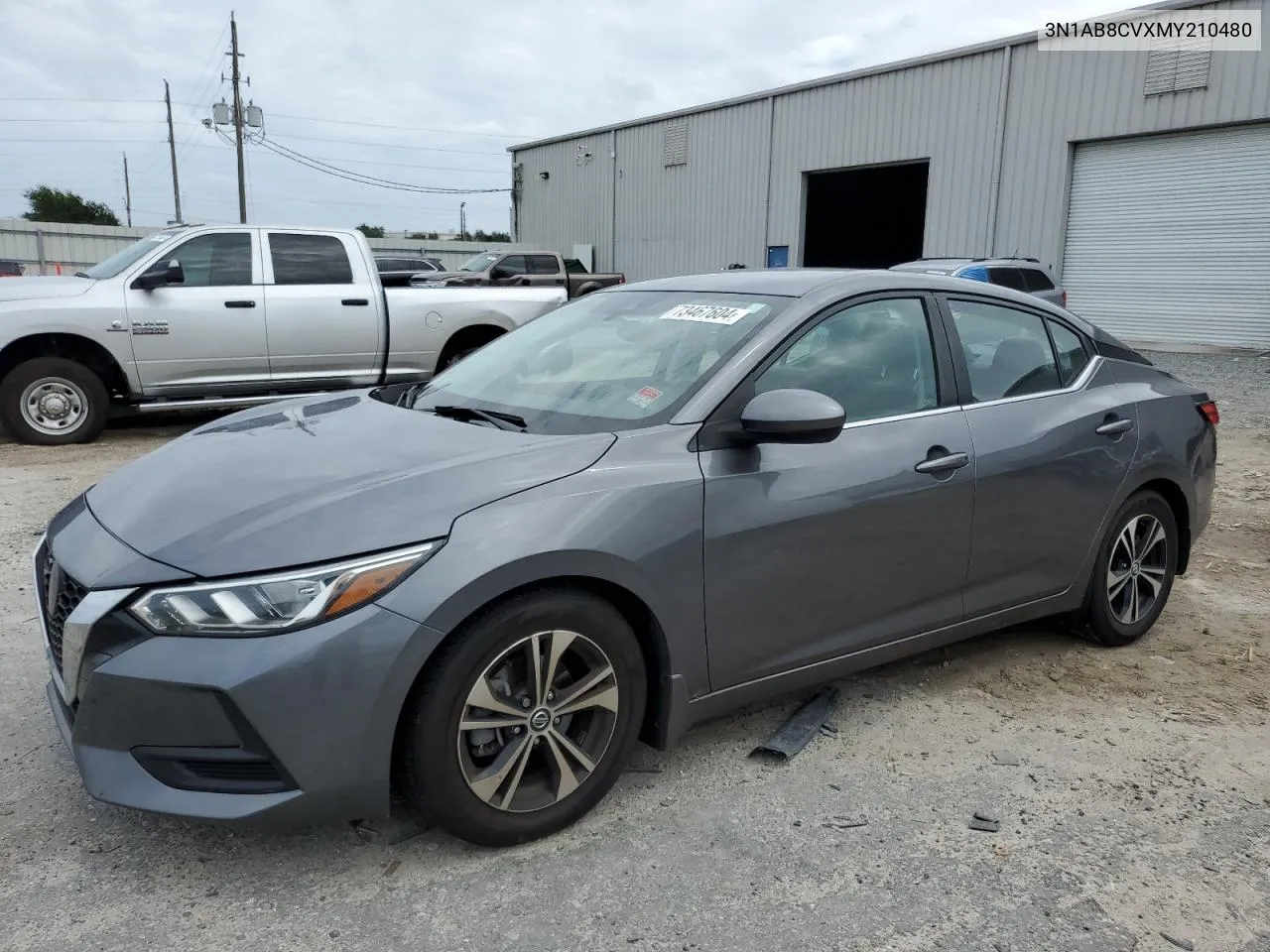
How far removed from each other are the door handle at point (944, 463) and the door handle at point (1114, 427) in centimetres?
Answer: 85

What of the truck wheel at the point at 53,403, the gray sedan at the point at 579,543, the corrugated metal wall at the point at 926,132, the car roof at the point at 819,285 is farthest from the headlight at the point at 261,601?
the corrugated metal wall at the point at 926,132

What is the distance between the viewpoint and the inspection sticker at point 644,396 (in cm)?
305

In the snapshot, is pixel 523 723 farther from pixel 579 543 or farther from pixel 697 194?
pixel 697 194

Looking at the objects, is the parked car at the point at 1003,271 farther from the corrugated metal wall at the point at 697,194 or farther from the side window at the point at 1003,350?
the corrugated metal wall at the point at 697,194

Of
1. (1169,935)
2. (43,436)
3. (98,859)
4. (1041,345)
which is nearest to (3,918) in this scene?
(98,859)

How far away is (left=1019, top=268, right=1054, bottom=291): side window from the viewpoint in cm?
1436

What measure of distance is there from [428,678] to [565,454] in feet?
2.39

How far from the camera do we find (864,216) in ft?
96.8

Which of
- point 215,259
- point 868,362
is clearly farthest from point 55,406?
point 868,362

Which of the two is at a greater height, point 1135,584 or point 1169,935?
point 1135,584

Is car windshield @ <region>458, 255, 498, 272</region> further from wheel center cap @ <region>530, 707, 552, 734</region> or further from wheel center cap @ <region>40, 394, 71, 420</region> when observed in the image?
wheel center cap @ <region>530, 707, 552, 734</region>

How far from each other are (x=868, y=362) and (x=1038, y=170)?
712 inches

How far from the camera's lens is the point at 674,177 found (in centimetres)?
2788

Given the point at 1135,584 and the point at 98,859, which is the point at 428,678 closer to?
the point at 98,859
